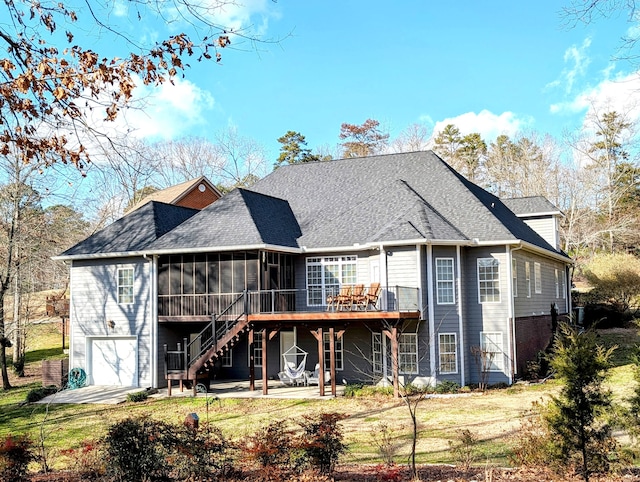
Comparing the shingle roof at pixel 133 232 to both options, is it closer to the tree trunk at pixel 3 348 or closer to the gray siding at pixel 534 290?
the tree trunk at pixel 3 348

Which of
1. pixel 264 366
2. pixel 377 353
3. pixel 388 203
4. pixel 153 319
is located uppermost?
pixel 388 203

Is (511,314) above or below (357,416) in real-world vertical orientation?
above

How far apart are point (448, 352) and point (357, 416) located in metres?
5.24

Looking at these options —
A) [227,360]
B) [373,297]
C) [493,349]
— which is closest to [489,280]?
[493,349]

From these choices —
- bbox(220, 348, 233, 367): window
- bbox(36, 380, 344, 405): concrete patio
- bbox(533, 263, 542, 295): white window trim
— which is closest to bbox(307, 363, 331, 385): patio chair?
bbox(36, 380, 344, 405): concrete patio

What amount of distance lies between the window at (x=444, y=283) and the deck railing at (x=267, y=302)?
3.30ft

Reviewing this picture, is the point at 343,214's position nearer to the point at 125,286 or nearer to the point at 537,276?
the point at 537,276

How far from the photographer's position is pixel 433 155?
83.8 feet

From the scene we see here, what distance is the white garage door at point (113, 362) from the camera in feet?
75.4

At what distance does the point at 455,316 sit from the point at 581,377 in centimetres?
1262

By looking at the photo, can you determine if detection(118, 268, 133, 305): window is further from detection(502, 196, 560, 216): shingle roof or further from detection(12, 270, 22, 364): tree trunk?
detection(502, 196, 560, 216): shingle roof

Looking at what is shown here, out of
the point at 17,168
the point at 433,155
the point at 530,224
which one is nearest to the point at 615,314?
the point at 530,224

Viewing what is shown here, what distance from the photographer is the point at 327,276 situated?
73.7 feet

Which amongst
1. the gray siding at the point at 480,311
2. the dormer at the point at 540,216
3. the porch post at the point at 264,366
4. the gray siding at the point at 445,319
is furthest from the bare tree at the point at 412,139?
the porch post at the point at 264,366
